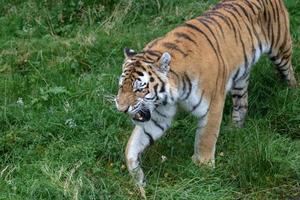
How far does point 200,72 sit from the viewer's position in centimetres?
431

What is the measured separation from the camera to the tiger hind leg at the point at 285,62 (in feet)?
17.7

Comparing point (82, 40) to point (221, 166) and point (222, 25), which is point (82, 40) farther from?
point (221, 166)

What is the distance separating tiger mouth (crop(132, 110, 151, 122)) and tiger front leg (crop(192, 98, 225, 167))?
473 millimetres

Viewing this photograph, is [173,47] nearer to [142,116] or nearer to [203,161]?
[142,116]

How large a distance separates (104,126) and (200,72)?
1.06 metres

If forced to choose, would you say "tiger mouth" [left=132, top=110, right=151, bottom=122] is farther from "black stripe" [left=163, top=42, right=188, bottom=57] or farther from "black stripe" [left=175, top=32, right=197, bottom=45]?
"black stripe" [left=175, top=32, right=197, bottom=45]

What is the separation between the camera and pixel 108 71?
591 cm

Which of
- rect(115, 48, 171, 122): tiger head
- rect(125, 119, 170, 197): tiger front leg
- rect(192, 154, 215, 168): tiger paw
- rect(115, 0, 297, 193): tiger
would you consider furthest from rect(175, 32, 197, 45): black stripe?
rect(192, 154, 215, 168): tiger paw

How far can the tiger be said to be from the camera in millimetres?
4105

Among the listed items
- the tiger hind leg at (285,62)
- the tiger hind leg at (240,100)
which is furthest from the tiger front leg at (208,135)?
the tiger hind leg at (285,62)

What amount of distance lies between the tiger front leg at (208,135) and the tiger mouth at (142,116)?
1.55ft

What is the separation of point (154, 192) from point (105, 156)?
0.61 meters

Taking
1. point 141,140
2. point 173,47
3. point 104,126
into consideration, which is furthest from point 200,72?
point 104,126

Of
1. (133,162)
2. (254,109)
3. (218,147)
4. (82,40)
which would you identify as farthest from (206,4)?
(133,162)
